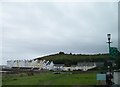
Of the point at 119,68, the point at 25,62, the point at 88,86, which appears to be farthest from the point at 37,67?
the point at 88,86

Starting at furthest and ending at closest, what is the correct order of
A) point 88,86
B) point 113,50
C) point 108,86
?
point 88,86
point 108,86
point 113,50

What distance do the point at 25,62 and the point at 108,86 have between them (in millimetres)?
160276

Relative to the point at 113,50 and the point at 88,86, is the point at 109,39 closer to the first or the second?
the point at 113,50

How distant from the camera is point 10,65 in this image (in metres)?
178

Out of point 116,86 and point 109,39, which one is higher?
point 109,39

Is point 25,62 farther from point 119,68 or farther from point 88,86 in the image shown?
point 88,86

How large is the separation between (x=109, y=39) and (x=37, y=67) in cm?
14930

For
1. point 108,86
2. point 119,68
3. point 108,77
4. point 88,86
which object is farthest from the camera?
point 119,68

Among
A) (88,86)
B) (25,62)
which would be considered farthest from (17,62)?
(88,86)

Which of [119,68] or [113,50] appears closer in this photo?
[113,50]

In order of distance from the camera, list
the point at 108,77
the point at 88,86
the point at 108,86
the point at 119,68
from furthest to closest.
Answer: the point at 119,68, the point at 88,86, the point at 108,77, the point at 108,86

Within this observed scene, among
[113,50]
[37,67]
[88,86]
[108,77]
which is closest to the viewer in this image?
[113,50]

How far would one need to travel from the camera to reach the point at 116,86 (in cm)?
2545

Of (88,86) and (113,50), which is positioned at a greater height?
(113,50)
